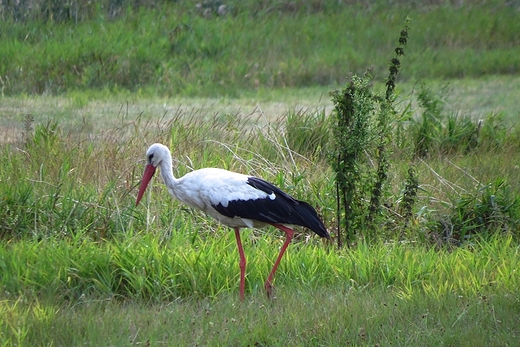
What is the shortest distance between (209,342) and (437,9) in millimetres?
15395

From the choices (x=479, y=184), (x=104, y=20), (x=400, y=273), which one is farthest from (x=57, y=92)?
(x=400, y=273)

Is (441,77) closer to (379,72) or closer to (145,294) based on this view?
(379,72)

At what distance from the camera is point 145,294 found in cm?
544

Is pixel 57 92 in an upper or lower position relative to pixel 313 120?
lower

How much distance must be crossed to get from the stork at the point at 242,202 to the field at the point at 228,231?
0.25 metres

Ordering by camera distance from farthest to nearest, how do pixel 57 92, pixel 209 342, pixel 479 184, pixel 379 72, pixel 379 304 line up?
pixel 379 72 < pixel 57 92 < pixel 479 184 < pixel 379 304 < pixel 209 342

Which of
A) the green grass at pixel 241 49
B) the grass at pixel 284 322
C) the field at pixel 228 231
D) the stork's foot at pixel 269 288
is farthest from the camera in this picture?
the green grass at pixel 241 49

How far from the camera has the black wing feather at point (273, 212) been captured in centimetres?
563

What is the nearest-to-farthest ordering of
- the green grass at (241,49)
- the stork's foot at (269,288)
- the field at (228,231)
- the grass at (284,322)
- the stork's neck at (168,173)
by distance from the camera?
the grass at (284,322) < the field at (228,231) < the stork's foot at (269,288) < the stork's neck at (168,173) < the green grass at (241,49)

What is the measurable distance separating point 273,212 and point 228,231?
1.04m

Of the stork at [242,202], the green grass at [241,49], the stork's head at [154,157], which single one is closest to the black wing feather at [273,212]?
the stork at [242,202]

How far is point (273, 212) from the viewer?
5.68 m

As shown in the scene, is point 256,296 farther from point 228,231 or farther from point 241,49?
point 241,49

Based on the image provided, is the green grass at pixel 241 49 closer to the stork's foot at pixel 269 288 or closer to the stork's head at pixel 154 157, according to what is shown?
the stork's head at pixel 154 157
